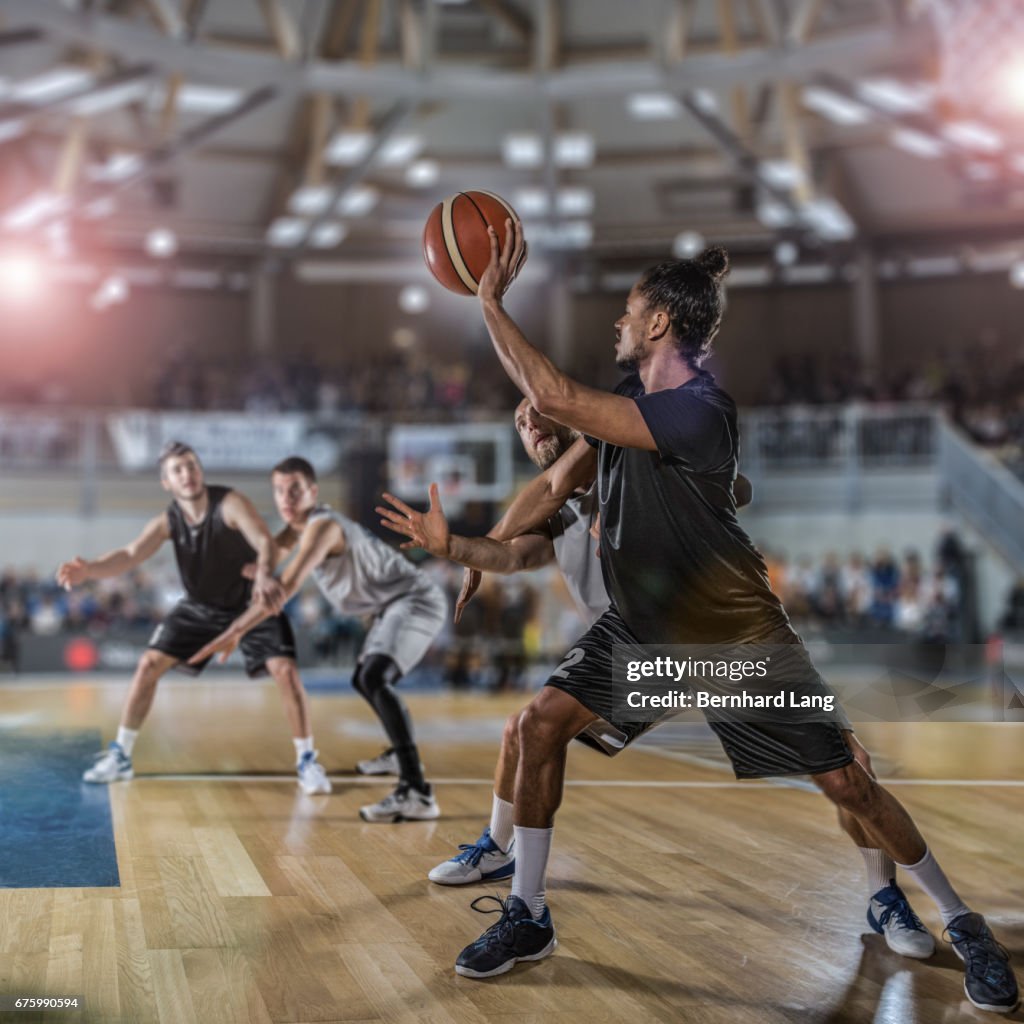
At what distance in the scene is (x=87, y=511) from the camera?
58.3 ft

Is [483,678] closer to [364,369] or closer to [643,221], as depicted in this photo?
[364,369]

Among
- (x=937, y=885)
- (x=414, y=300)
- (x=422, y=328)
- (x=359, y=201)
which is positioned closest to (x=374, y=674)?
(x=937, y=885)

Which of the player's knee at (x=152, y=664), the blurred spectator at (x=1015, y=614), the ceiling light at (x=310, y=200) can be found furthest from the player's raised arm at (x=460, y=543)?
the ceiling light at (x=310, y=200)

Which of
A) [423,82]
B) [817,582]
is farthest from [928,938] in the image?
[423,82]

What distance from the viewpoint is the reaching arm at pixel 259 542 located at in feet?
17.8

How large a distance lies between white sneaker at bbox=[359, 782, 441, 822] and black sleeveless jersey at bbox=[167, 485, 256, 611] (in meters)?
1.48

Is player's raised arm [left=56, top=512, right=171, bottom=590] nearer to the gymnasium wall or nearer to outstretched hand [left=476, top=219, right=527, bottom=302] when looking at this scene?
outstretched hand [left=476, top=219, right=527, bottom=302]

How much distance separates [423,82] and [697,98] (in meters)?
3.84

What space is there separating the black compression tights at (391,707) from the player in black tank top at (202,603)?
678mm

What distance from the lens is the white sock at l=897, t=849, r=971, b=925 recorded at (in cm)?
322

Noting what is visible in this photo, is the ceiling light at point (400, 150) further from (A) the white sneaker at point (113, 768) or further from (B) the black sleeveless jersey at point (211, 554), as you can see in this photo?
(A) the white sneaker at point (113, 768)

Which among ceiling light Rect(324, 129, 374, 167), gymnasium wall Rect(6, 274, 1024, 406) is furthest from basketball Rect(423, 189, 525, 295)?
gymnasium wall Rect(6, 274, 1024, 406)

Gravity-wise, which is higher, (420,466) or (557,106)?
(557,106)

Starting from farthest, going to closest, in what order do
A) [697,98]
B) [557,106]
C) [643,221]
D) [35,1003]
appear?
[643,221] < [557,106] < [697,98] < [35,1003]
